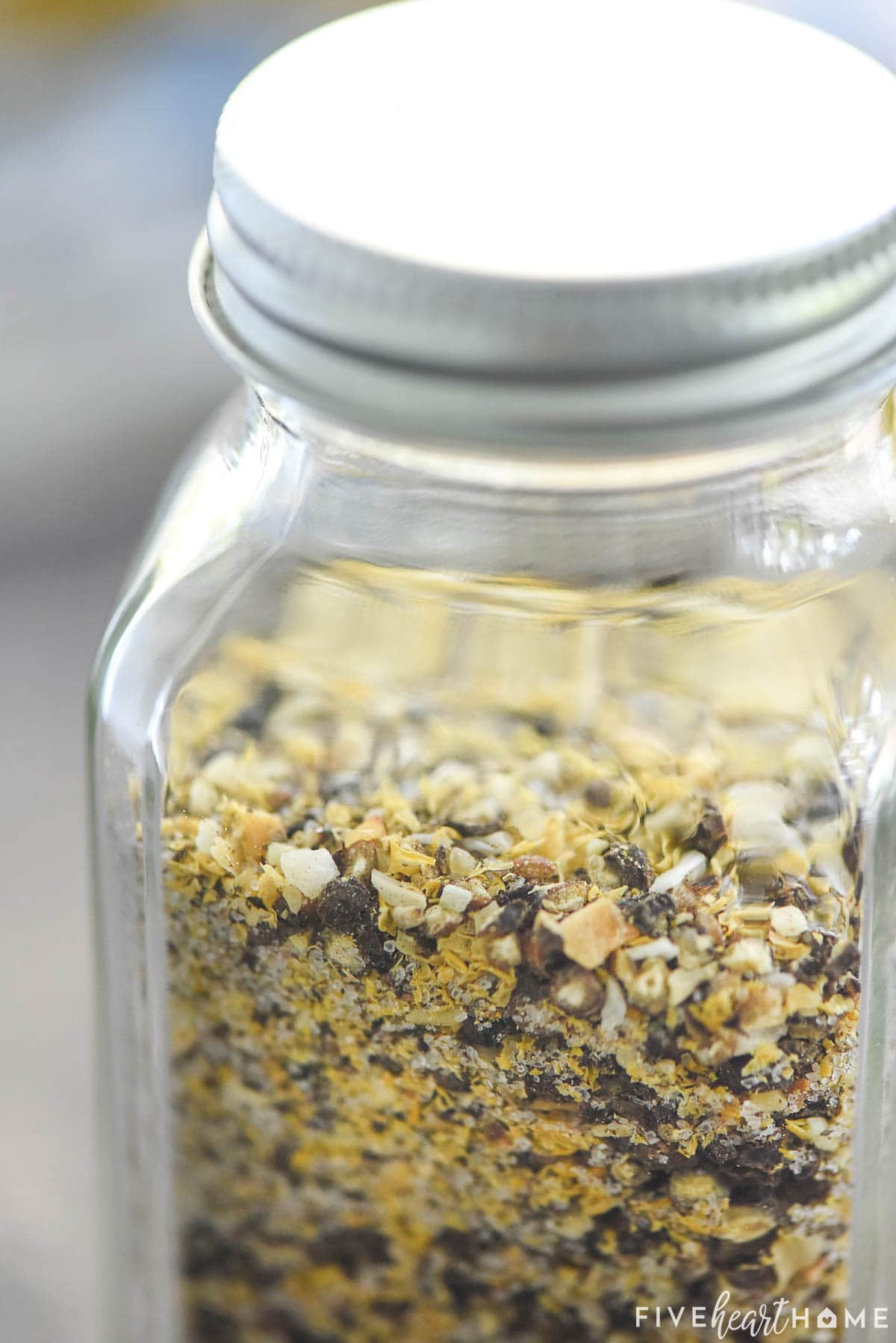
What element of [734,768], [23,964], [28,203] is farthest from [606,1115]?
[28,203]

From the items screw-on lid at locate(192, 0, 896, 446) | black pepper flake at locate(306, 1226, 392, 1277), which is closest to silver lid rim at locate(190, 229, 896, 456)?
screw-on lid at locate(192, 0, 896, 446)

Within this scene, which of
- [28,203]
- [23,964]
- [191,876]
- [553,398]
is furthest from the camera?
[28,203]

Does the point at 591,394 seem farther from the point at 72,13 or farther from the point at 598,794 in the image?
the point at 72,13

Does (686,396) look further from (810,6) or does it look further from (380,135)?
(810,6)

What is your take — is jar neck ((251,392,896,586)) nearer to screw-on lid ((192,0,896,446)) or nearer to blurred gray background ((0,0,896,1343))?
screw-on lid ((192,0,896,446))

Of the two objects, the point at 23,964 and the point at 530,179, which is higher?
the point at 530,179

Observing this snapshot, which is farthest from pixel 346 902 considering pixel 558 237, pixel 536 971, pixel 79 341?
pixel 79 341
